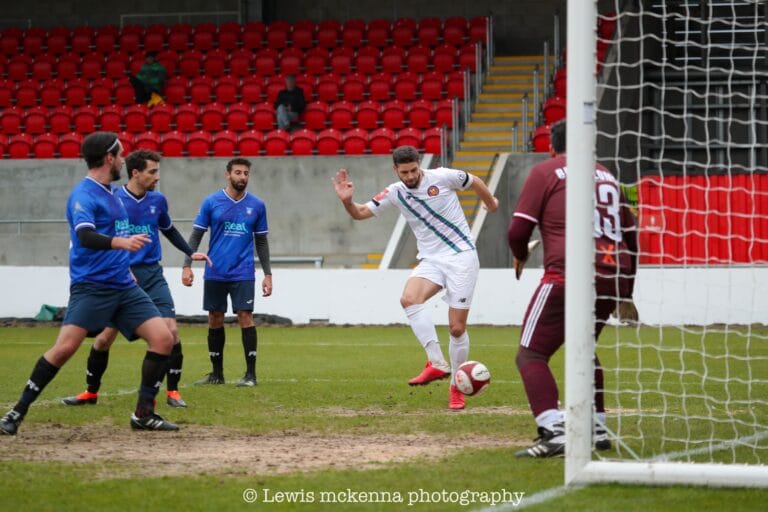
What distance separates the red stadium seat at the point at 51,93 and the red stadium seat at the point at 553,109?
1157 cm

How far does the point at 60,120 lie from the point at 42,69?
324cm

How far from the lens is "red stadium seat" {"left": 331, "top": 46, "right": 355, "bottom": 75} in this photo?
27859 mm

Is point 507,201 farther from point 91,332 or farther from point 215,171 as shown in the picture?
point 91,332

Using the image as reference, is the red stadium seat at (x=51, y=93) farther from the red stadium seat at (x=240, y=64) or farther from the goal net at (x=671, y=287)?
the goal net at (x=671, y=287)

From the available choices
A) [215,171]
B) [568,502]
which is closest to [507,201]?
[215,171]

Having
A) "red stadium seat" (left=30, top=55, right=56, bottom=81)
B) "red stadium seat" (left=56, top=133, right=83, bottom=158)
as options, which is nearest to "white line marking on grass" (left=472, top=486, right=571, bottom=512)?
"red stadium seat" (left=56, top=133, right=83, bottom=158)

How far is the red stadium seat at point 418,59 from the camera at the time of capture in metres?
27.3

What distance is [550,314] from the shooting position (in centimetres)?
729

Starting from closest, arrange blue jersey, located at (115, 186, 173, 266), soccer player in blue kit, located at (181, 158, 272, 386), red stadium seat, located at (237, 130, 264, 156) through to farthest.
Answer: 1. blue jersey, located at (115, 186, 173, 266)
2. soccer player in blue kit, located at (181, 158, 272, 386)
3. red stadium seat, located at (237, 130, 264, 156)

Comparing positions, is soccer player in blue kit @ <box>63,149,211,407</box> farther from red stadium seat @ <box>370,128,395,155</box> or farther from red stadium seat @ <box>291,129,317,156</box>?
red stadium seat @ <box>291,129,317,156</box>

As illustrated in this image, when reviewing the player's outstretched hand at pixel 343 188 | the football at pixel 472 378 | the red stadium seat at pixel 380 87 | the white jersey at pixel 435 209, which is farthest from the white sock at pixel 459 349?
the red stadium seat at pixel 380 87

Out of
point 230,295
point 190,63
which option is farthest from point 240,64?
point 230,295

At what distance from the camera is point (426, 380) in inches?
412

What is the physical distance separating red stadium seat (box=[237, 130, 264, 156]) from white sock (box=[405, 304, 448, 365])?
1459 cm
